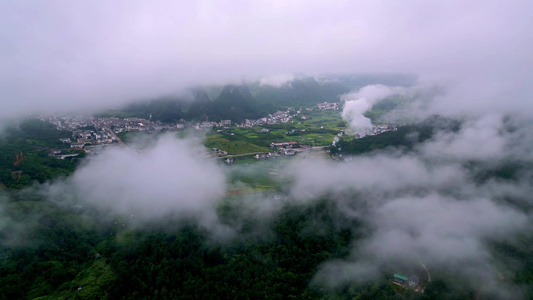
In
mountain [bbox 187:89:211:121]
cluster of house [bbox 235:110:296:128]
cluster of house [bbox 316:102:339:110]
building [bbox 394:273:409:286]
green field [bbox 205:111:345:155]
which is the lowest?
building [bbox 394:273:409:286]

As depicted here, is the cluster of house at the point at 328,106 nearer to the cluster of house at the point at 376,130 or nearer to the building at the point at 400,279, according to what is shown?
the cluster of house at the point at 376,130

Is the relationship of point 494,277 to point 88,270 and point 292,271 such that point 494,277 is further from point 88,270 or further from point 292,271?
point 88,270

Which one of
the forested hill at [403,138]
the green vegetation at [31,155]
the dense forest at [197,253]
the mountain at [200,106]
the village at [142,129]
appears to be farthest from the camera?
the mountain at [200,106]

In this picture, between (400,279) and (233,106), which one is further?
(233,106)

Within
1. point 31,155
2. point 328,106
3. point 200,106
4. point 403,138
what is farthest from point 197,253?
point 328,106

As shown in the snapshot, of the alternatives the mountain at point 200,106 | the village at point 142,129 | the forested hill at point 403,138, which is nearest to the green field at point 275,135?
the village at point 142,129

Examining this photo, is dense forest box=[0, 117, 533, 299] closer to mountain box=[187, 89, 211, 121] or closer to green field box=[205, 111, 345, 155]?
green field box=[205, 111, 345, 155]

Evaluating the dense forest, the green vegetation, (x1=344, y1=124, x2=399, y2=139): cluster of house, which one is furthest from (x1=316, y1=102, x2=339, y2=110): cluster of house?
the green vegetation

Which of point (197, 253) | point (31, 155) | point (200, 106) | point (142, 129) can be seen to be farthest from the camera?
point (200, 106)

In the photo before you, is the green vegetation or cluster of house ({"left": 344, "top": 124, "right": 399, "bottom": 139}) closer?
the green vegetation

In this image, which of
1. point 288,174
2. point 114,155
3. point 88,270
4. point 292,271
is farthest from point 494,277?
point 114,155

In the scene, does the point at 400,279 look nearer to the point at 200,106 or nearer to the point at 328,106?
the point at 200,106

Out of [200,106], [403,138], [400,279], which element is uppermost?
[200,106]
